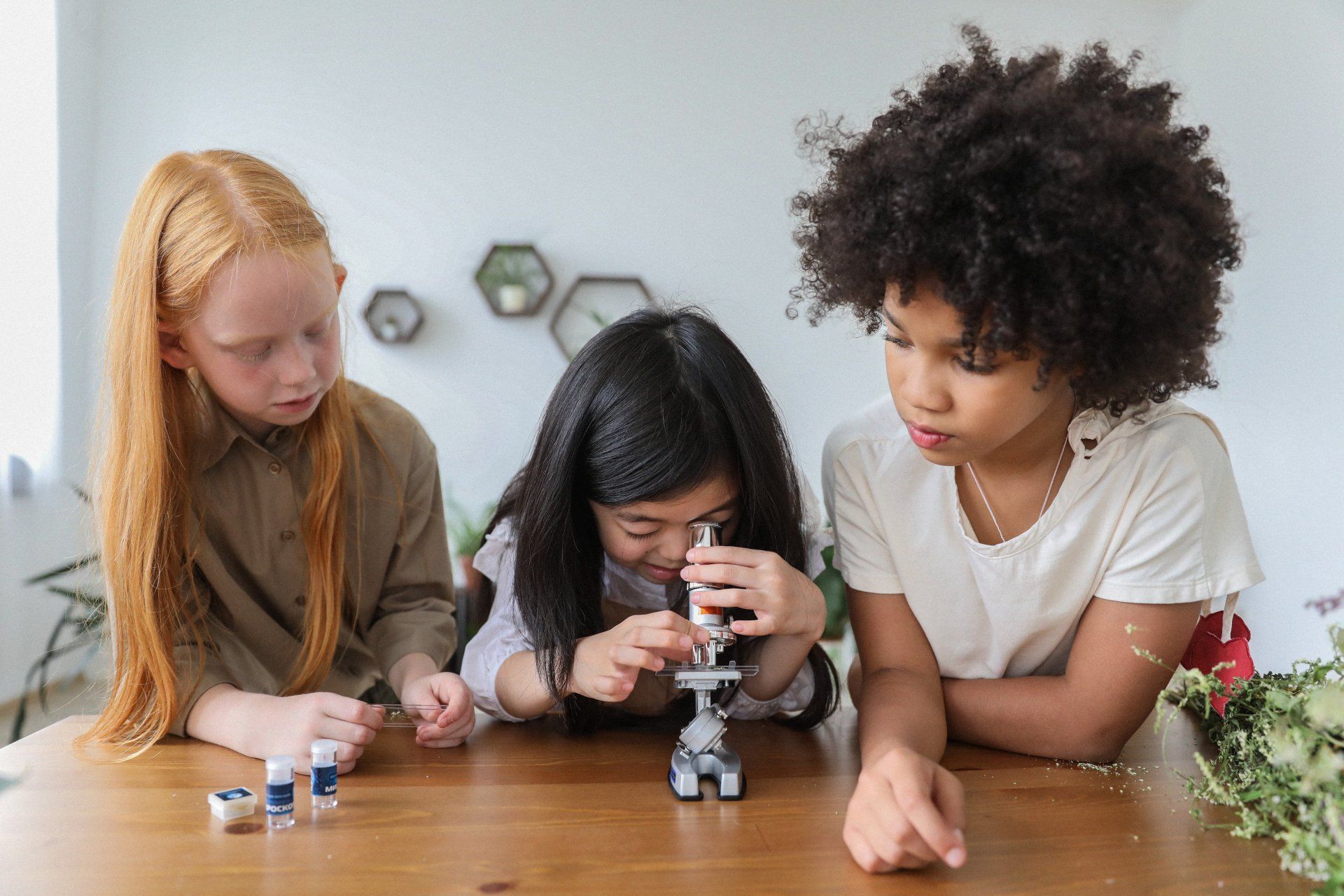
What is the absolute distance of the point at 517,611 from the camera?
125 cm

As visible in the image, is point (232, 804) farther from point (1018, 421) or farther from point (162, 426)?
point (1018, 421)

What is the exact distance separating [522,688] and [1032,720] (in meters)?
0.58

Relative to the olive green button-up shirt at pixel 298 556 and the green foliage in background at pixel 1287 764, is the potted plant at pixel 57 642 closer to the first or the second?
the olive green button-up shirt at pixel 298 556

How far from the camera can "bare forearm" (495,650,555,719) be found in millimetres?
1154

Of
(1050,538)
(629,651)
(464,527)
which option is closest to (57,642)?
(464,527)

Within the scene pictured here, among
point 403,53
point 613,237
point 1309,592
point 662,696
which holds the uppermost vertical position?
point 403,53

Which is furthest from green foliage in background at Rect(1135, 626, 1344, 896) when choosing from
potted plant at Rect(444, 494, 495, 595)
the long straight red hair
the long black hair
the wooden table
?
potted plant at Rect(444, 494, 495, 595)

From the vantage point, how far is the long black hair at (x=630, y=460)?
1.12 m

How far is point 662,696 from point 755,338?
10.7 feet

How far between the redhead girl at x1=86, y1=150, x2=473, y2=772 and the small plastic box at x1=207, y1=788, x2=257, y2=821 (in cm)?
12

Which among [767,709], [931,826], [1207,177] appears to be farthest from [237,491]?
[1207,177]

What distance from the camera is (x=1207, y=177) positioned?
3.24 feet

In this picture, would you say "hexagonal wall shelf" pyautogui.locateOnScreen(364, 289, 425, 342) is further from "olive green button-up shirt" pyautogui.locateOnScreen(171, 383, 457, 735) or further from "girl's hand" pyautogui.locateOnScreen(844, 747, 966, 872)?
"girl's hand" pyautogui.locateOnScreen(844, 747, 966, 872)

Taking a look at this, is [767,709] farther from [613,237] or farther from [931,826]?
[613,237]
